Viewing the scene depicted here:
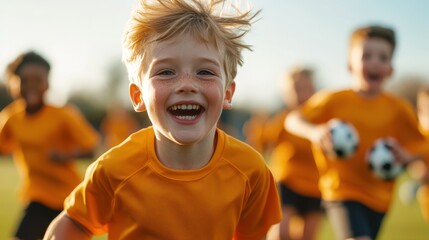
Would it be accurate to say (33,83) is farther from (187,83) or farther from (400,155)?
(187,83)

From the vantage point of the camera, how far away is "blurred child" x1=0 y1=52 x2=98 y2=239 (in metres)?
6.17

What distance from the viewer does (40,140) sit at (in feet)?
20.9

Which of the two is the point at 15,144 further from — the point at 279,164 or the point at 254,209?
the point at 254,209

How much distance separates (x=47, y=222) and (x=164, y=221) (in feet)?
10.8

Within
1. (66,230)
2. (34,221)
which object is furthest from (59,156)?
(66,230)

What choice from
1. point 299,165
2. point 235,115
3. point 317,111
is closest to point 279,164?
point 299,165

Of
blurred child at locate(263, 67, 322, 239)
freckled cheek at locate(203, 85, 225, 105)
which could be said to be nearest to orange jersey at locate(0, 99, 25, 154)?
blurred child at locate(263, 67, 322, 239)

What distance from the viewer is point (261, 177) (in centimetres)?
330

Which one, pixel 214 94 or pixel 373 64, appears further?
pixel 373 64

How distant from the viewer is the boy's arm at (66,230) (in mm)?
3102

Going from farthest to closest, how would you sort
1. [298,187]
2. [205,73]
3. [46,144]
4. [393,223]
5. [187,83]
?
1. [393,223]
2. [298,187]
3. [46,144]
4. [205,73]
5. [187,83]

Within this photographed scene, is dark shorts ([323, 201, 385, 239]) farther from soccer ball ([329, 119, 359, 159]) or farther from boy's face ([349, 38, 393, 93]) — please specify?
boy's face ([349, 38, 393, 93])

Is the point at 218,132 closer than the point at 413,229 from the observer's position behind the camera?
Yes

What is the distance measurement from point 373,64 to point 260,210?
279 cm
